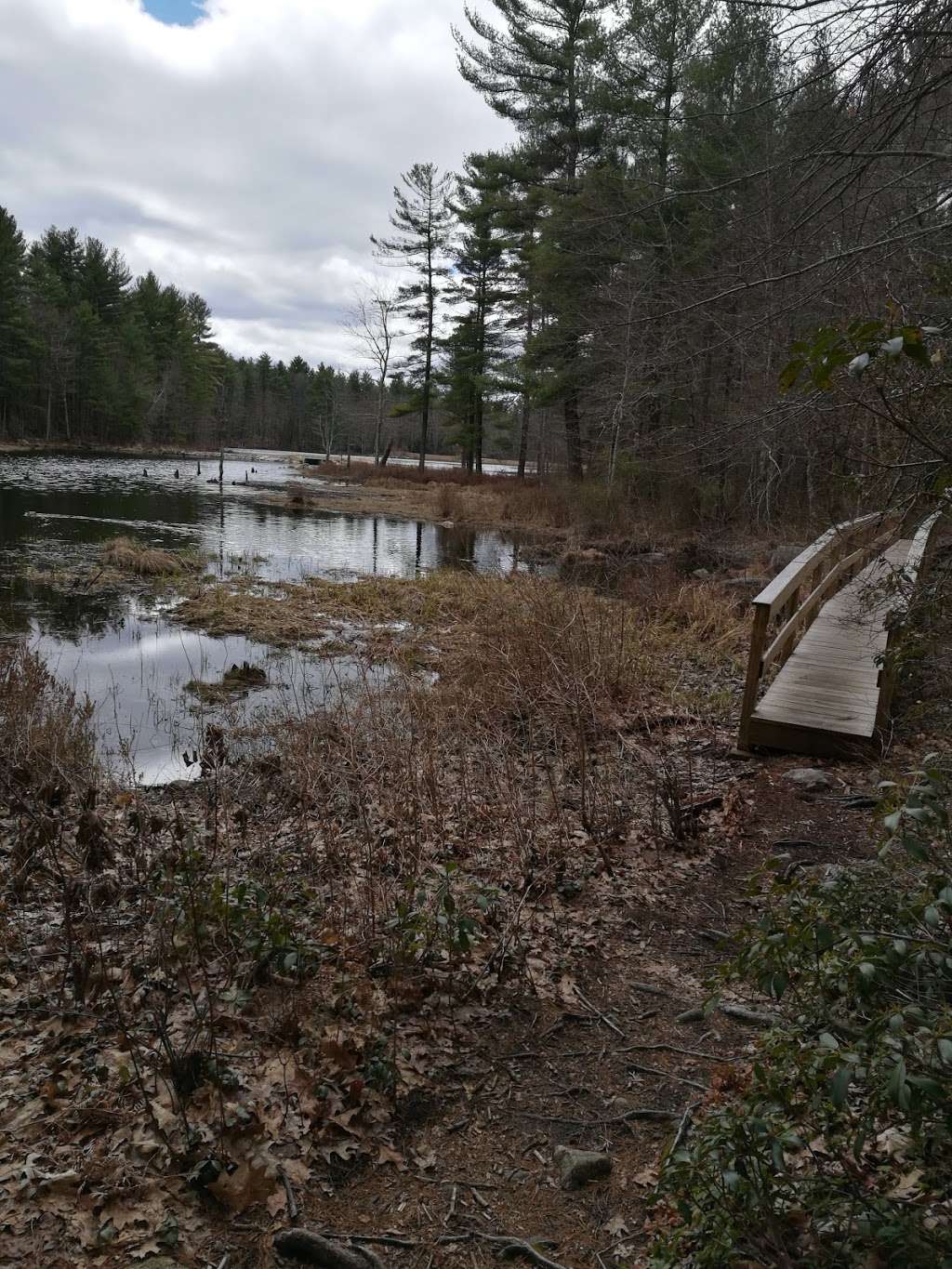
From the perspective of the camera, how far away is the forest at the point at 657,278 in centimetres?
448

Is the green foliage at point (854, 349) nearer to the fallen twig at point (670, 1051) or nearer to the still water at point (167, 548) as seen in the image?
the fallen twig at point (670, 1051)

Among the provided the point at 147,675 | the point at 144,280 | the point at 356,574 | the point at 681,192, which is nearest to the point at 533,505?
the point at 356,574

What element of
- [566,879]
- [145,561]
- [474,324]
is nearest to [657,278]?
[566,879]

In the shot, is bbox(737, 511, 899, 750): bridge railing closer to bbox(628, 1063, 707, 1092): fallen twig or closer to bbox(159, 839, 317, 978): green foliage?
bbox(628, 1063, 707, 1092): fallen twig

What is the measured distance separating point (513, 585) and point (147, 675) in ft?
15.9

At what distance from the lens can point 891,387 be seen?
13.6 ft

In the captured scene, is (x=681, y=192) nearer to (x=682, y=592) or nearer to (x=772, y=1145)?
(x=772, y=1145)

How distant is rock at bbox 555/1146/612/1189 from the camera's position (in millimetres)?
2773

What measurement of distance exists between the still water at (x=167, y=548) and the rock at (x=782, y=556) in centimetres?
512

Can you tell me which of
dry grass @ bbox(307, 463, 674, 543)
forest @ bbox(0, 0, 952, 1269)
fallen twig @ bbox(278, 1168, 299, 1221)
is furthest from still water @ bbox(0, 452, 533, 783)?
fallen twig @ bbox(278, 1168, 299, 1221)

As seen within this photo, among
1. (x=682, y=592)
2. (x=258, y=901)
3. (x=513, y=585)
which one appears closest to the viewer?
(x=258, y=901)

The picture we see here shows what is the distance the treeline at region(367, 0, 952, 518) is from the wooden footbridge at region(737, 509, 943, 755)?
86cm

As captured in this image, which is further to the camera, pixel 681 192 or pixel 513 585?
pixel 513 585

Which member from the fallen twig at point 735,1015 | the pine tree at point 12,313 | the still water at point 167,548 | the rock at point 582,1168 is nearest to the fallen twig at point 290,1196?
the rock at point 582,1168
